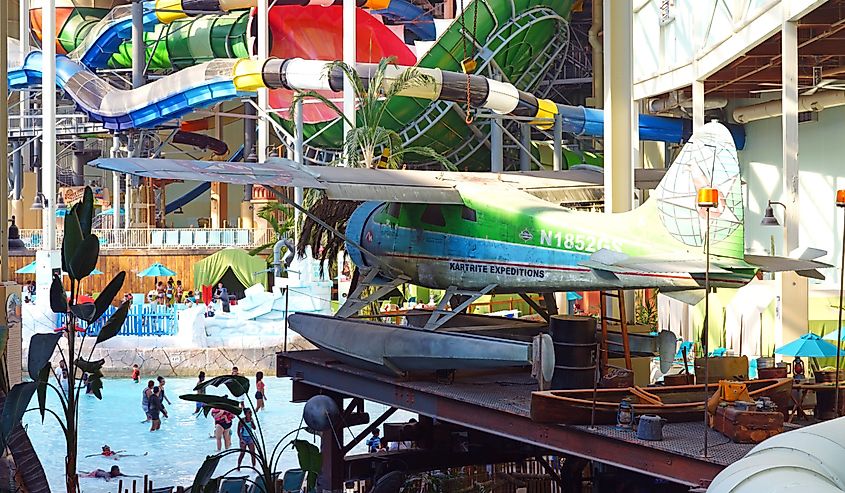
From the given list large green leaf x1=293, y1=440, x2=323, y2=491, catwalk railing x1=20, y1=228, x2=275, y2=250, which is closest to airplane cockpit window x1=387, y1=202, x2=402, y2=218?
large green leaf x1=293, y1=440, x2=323, y2=491

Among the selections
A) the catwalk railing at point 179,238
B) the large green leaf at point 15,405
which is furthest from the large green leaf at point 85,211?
the catwalk railing at point 179,238

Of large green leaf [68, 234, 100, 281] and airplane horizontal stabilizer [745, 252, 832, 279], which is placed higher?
large green leaf [68, 234, 100, 281]

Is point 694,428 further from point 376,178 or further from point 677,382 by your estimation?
point 376,178

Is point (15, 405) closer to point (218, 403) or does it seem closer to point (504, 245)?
point (218, 403)

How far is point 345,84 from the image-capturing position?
964 inches

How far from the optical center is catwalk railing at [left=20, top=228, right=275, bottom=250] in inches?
1517

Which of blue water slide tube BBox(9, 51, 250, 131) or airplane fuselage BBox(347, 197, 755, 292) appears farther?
blue water slide tube BBox(9, 51, 250, 131)

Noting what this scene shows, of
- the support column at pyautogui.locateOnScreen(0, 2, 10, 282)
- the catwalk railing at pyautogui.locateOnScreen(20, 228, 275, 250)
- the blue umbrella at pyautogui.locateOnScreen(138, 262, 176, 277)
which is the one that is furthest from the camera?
the catwalk railing at pyautogui.locateOnScreen(20, 228, 275, 250)

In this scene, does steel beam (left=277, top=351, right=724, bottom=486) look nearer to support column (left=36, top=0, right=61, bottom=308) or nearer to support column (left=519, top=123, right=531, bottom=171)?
support column (left=36, top=0, right=61, bottom=308)

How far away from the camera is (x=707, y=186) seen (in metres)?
11.0

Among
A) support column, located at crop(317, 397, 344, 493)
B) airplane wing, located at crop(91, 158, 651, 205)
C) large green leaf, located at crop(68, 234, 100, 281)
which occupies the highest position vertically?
airplane wing, located at crop(91, 158, 651, 205)

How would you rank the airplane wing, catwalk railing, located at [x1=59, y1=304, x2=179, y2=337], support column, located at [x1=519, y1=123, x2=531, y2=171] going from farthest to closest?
support column, located at [x1=519, y1=123, x2=531, y2=171] < catwalk railing, located at [x1=59, y1=304, x2=179, y2=337] < the airplane wing

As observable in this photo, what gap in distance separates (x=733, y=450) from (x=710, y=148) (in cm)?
369

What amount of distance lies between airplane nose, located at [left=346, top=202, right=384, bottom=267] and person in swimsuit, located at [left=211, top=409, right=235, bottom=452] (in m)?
6.14
